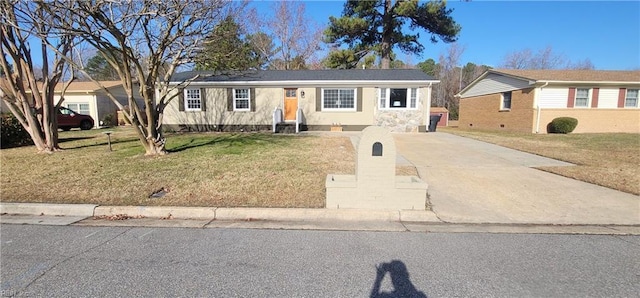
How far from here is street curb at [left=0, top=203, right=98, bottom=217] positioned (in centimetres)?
468

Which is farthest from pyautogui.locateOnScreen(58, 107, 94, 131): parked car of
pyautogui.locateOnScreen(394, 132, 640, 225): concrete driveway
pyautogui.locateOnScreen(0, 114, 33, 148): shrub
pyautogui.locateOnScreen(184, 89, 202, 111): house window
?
pyautogui.locateOnScreen(394, 132, 640, 225): concrete driveway

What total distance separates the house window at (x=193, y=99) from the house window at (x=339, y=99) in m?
7.02

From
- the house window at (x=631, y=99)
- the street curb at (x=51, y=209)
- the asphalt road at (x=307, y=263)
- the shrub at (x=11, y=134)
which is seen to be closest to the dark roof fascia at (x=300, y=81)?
the shrub at (x=11, y=134)

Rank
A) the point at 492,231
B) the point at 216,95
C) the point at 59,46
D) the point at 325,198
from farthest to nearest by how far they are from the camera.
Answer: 1. the point at 216,95
2. the point at 59,46
3. the point at 325,198
4. the point at 492,231

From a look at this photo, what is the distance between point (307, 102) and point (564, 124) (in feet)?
49.1

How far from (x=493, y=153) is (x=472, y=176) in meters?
3.75

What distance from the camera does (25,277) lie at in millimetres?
2852

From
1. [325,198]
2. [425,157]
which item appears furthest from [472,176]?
[325,198]

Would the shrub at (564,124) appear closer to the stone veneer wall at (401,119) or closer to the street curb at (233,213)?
the stone veneer wall at (401,119)

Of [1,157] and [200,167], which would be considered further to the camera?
[1,157]

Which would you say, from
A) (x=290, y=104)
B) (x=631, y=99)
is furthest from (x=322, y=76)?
(x=631, y=99)

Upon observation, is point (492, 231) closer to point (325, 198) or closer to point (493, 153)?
point (325, 198)

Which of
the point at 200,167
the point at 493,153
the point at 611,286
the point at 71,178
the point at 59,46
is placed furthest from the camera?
the point at 493,153

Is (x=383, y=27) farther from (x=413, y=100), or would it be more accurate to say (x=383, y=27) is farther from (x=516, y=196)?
(x=516, y=196)
